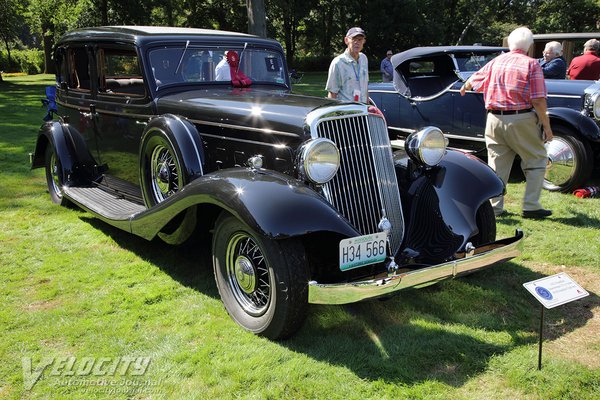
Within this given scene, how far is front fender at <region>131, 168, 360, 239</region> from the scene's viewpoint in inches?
110

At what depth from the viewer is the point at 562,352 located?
2.93 meters

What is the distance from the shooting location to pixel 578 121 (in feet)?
20.4

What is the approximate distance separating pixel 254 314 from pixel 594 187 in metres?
5.00

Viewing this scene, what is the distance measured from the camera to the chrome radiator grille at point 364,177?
3312mm

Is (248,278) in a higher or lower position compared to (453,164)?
lower

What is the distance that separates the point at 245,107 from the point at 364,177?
107cm

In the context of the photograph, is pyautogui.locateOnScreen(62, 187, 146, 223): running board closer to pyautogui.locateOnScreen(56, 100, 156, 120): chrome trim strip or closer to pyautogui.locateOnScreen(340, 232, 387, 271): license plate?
pyautogui.locateOnScreen(56, 100, 156, 120): chrome trim strip

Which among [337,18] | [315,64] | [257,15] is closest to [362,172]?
[257,15]

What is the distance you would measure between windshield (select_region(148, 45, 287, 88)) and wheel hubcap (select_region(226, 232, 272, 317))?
1980 millimetres

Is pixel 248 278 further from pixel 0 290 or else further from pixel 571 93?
pixel 571 93

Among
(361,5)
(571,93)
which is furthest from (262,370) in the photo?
(361,5)

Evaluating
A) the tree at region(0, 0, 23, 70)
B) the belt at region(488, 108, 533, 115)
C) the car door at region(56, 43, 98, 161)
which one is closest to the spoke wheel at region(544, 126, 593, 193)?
the belt at region(488, 108, 533, 115)

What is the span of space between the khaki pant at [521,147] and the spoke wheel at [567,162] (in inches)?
46.9

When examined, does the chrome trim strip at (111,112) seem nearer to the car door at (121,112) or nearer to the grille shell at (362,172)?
the car door at (121,112)
